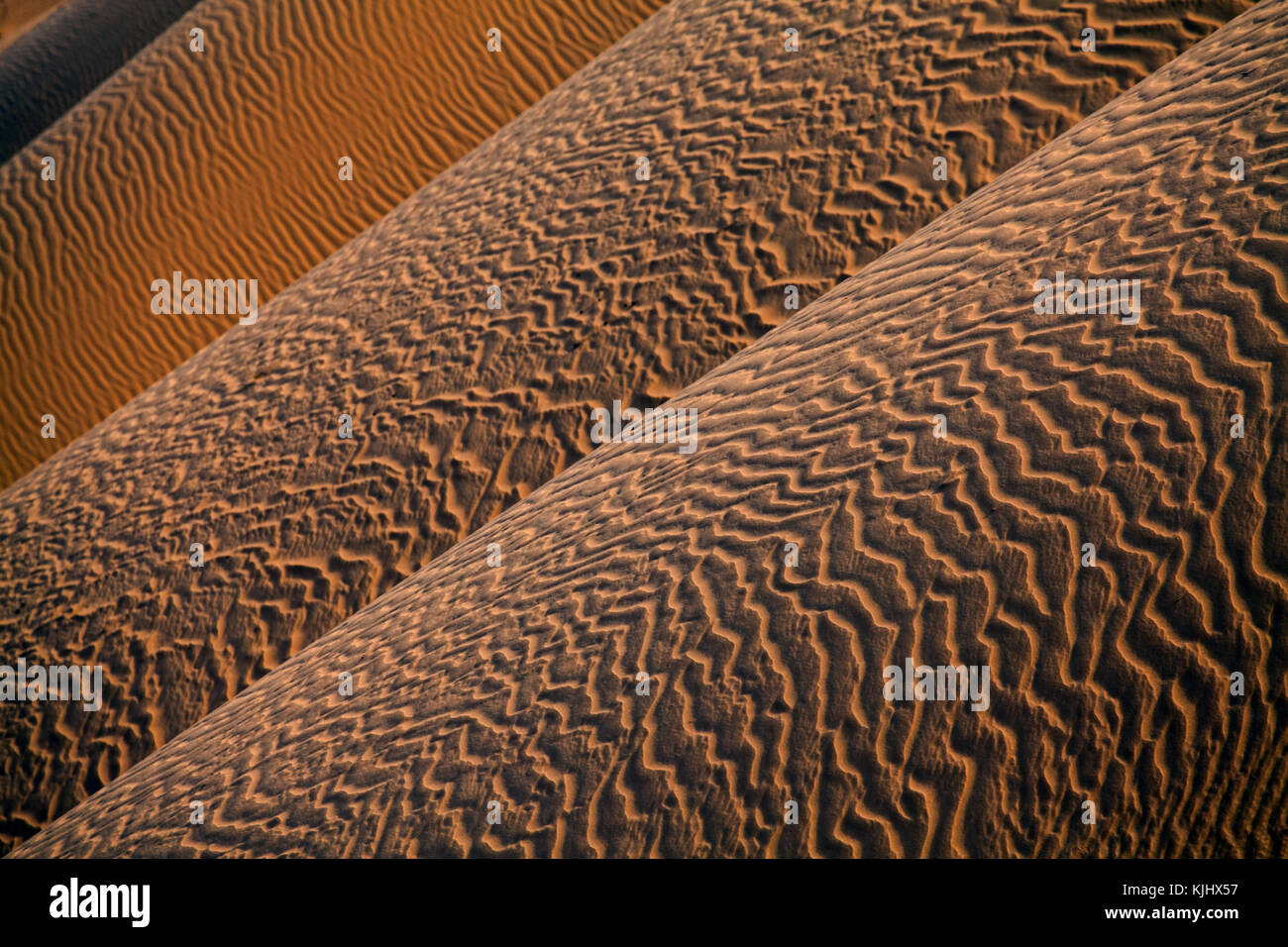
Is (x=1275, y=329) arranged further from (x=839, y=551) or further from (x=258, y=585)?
(x=258, y=585)

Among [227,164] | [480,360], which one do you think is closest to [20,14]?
[227,164]

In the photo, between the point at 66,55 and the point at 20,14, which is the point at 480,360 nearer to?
the point at 66,55

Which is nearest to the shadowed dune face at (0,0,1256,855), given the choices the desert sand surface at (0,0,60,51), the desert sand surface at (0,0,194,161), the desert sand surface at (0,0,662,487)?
the desert sand surface at (0,0,662,487)

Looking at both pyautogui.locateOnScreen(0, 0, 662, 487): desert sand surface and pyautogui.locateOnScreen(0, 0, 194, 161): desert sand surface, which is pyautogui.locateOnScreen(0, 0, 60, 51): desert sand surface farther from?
pyautogui.locateOnScreen(0, 0, 662, 487): desert sand surface

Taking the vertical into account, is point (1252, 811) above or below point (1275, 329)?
below

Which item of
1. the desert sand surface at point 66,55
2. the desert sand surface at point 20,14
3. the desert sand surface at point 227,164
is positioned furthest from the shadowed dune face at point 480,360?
the desert sand surface at point 20,14

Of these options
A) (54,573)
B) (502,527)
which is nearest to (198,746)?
(502,527)
